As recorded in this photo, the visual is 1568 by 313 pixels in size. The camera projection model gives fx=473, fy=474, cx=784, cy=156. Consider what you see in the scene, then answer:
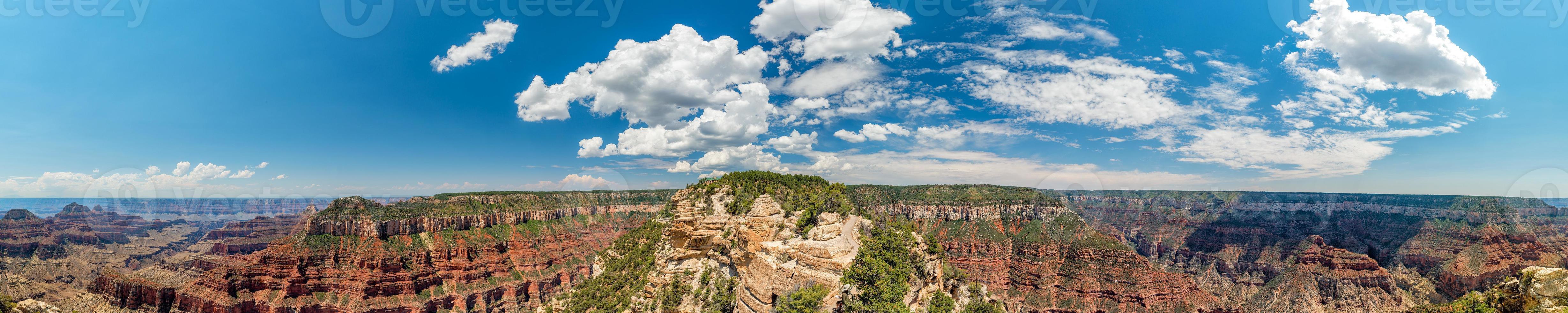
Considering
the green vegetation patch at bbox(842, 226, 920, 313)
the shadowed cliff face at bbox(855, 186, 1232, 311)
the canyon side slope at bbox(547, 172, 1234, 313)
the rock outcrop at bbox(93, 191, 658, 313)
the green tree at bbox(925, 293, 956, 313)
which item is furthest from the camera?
the shadowed cliff face at bbox(855, 186, 1232, 311)

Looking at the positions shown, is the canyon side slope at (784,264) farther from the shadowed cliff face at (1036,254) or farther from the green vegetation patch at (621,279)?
the shadowed cliff face at (1036,254)

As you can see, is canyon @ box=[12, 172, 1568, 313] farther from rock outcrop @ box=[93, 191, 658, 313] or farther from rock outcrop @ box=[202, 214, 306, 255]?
rock outcrop @ box=[202, 214, 306, 255]

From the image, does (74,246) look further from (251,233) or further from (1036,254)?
(1036,254)

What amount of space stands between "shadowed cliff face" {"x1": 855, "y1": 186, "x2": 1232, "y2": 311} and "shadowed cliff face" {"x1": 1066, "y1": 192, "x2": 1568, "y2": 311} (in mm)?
14277

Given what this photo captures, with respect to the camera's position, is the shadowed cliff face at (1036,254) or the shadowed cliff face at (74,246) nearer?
the shadowed cliff face at (1036,254)

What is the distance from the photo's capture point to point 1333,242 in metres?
91.9

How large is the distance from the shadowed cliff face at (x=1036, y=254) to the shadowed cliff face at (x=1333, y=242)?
14.3 m

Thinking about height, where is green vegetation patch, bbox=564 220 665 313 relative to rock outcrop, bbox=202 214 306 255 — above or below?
above

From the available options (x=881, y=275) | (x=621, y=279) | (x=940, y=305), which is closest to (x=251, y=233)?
(x=621, y=279)

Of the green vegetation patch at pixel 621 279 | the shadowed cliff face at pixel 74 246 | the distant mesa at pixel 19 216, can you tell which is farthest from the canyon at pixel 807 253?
the distant mesa at pixel 19 216

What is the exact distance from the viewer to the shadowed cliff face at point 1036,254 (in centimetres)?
6269

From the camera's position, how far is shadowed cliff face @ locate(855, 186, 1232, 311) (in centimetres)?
6269

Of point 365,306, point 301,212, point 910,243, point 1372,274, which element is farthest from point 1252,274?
point 301,212

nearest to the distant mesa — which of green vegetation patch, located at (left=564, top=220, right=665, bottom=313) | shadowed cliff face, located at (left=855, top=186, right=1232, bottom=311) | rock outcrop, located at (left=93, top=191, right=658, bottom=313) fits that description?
rock outcrop, located at (left=93, top=191, right=658, bottom=313)
